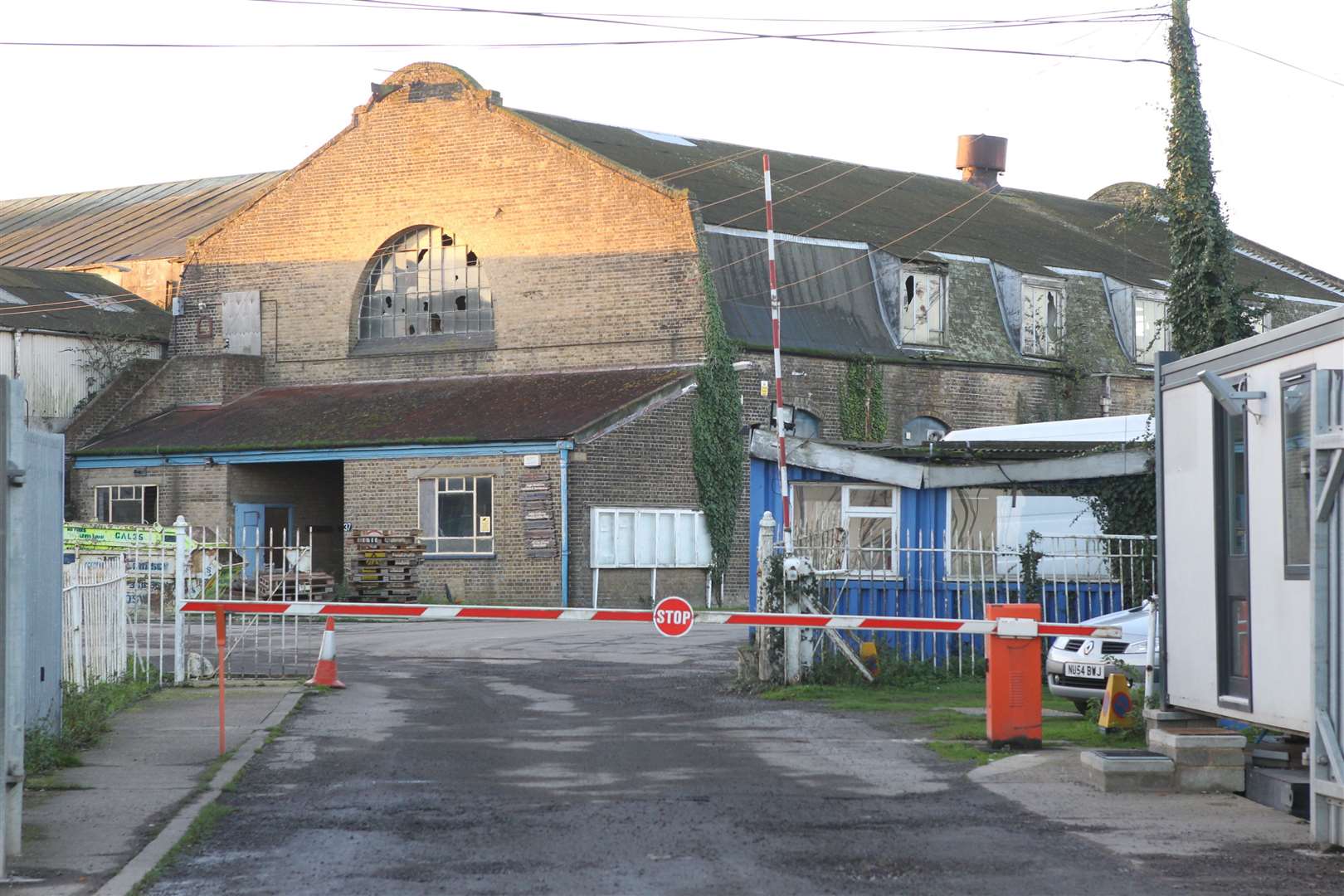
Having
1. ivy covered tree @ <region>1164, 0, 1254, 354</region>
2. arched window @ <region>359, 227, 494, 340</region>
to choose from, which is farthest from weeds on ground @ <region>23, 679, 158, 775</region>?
arched window @ <region>359, 227, 494, 340</region>

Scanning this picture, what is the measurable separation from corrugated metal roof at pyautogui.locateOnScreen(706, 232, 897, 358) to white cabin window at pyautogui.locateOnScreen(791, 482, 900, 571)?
15.3m

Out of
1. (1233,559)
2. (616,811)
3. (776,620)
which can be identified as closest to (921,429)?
(776,620)

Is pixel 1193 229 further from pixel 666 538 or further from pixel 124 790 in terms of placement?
pixel 124 790

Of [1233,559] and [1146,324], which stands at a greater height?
[1146,324]

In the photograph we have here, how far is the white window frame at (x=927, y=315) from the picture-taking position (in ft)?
131

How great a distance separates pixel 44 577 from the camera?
1157 centimetres

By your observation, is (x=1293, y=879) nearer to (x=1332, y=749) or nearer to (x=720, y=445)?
(x=1332, y=749)

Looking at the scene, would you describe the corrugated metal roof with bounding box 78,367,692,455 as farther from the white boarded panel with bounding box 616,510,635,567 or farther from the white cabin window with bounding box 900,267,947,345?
the white cabin window with bounding box 900,267,947,345

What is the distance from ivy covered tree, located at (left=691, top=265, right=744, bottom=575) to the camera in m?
35.2

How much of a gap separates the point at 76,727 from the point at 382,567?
2065cm

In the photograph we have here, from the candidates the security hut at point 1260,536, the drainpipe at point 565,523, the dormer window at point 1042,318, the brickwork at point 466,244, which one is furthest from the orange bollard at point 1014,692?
the dormer window at point 1042,318

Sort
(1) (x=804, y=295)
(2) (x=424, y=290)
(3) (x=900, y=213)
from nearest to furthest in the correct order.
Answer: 1. (1) (x=804, y=295)
2. (2) (x=424, y=290)
3. (3) (x=900, y=213)

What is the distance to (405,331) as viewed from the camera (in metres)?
40.3

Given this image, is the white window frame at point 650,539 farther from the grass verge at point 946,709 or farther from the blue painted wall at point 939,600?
the grass verge at point 946,709
